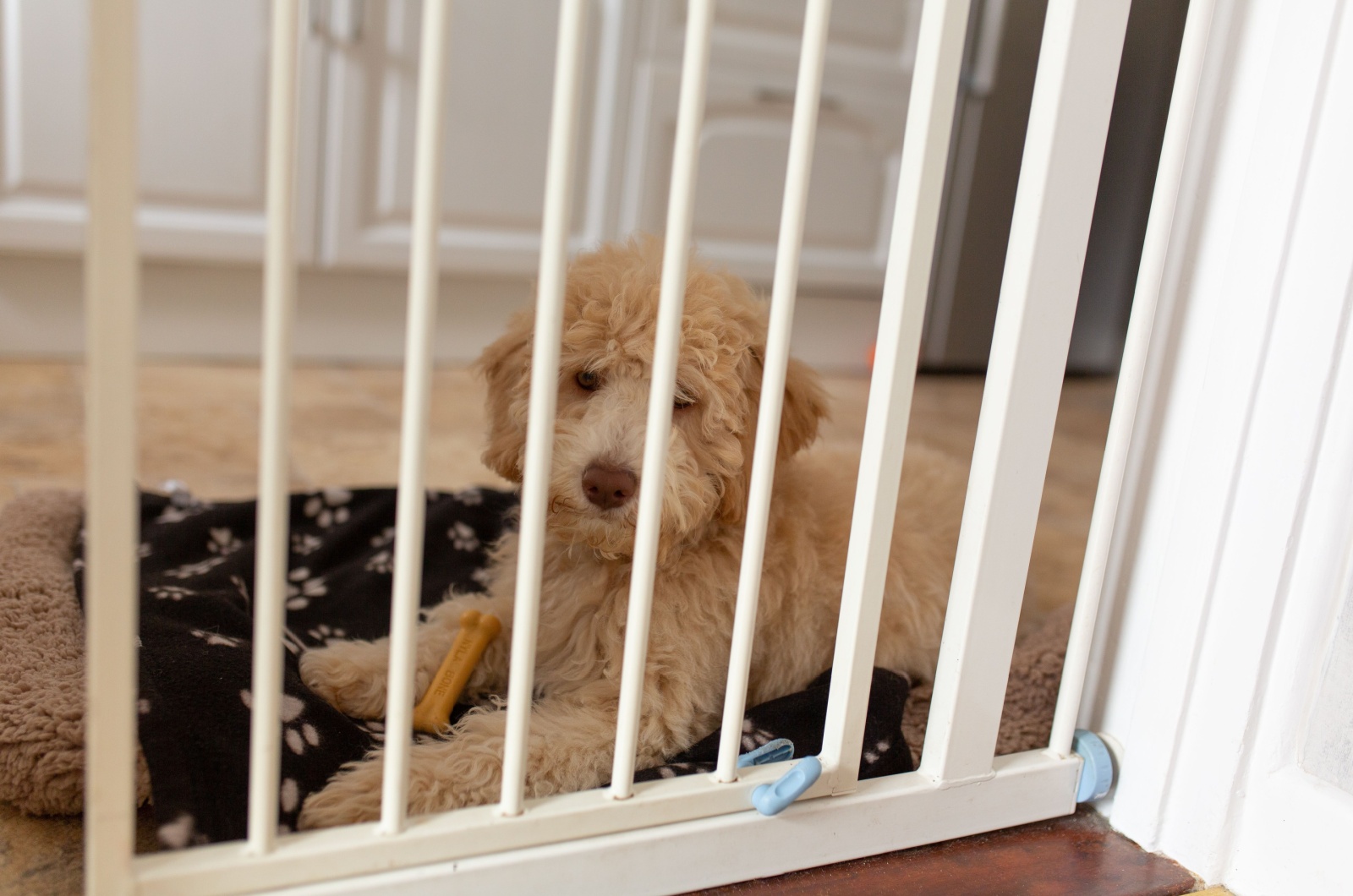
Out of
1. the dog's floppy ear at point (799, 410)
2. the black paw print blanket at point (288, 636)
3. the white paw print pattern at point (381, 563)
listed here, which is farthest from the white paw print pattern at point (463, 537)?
the dog's floppy ear at point (799, 410)

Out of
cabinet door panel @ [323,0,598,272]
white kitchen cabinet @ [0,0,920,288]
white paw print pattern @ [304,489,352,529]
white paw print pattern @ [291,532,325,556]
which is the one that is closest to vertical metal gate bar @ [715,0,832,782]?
white paw print pattern @ [291,532,325,556]

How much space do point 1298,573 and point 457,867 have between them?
1.00 m

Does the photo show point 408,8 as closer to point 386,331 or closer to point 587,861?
point 386,331

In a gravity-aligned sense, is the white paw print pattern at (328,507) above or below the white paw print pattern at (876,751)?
below

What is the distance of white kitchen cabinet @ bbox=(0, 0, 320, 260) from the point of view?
3.24m

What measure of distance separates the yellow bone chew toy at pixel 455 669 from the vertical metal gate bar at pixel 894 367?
55 cm

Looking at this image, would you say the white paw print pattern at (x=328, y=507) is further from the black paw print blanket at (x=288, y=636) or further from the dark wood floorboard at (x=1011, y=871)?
the dark wood floorboard at (x=1011, y=871)

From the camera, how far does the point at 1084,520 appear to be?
10.0ft

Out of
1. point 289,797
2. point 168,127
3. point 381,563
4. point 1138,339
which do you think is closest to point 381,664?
point 289,797

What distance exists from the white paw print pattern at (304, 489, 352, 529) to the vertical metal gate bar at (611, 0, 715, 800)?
4.32 ft

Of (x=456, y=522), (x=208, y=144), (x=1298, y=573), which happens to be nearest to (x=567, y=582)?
(x=456, y=522)

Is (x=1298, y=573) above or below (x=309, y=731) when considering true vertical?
above

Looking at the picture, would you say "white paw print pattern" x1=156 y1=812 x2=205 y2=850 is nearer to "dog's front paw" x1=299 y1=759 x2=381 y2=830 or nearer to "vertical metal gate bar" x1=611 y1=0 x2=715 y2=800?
"dog's front paw" x1=299 y1=759 x2=381 y2=830

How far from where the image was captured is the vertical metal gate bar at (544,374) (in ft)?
3.04
